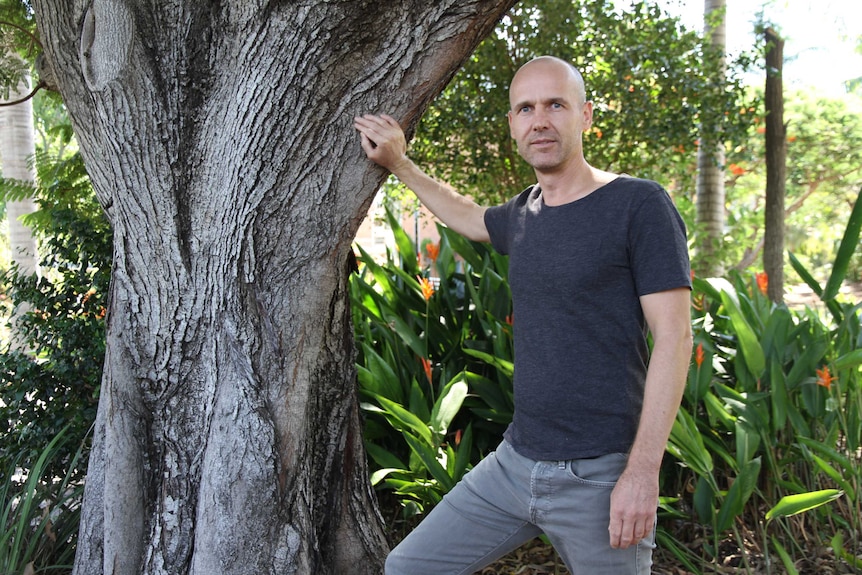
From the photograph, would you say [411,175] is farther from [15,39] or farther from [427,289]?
[15,39]

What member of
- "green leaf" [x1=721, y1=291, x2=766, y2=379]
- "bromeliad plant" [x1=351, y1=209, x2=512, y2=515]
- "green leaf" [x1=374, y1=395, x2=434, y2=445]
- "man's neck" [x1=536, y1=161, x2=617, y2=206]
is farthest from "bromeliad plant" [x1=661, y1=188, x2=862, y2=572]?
"man's neck" [x1=536, y1=161, x2=617, y2=206]

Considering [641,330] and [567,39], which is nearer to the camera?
[641,330]

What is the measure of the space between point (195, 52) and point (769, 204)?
6763mm

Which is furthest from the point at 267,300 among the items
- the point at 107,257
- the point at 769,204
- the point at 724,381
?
the point at 769,204

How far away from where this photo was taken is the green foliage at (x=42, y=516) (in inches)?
130

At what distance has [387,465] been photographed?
3.66 metres

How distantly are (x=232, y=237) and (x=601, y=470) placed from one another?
1.42m

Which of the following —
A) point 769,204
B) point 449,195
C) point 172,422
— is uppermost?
point 769,204

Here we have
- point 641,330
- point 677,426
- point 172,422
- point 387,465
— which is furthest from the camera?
point 387,465

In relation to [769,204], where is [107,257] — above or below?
below

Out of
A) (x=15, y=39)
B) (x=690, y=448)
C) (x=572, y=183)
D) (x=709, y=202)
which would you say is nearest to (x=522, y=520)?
(x=572, y=183)

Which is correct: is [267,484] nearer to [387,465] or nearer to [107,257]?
[387,465]

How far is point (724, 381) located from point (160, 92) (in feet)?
10.2

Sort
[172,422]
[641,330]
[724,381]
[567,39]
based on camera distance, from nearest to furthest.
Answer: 1. [641,330]
2. [172,422]
3. [724,381]
4. [567,39]
